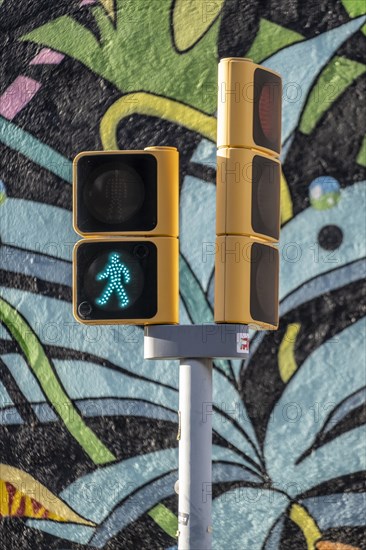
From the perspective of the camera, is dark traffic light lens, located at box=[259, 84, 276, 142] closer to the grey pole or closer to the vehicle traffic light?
the vehicle traffic light

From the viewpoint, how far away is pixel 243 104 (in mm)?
4711

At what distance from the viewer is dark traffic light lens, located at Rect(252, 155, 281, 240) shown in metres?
4.73

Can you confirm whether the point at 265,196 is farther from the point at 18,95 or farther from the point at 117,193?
the point at 18,95

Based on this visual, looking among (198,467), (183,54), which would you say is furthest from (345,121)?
(198,467)

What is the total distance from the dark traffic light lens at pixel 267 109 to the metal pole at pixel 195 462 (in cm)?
89

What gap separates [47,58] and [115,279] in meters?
4.47

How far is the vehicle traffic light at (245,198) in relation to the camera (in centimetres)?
466

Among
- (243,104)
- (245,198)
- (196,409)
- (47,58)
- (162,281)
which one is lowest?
(196,409)

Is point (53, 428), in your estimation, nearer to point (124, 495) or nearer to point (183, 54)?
point (124, 495)

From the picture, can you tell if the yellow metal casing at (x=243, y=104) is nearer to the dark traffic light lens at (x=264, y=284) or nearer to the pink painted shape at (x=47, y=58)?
the dark traffic light lens at (x=264, y=284)

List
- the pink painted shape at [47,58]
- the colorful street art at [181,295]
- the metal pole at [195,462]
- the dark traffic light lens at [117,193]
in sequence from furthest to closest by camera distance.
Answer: the pink painted shape at [47,58], the colorful street art at [181,295], the dark traffic light lens at [117,193], the metal pole at [195,462]

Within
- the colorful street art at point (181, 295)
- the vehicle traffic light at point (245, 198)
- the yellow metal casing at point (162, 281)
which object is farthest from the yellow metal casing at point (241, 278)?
the colorful street art at point (181, 295)

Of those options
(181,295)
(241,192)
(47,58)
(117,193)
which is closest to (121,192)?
(117,193)

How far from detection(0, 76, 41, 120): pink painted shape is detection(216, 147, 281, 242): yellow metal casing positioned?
4360 mm
